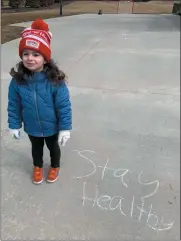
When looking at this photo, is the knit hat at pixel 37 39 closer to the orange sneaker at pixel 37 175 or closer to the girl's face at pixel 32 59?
the girl's face at pixel 32 59

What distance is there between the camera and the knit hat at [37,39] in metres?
2.00

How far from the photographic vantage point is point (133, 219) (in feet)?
7.03

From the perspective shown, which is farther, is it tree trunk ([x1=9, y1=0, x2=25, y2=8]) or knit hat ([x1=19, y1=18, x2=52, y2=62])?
tree trunk ([x1=9, y1=0, x2=25, y2=8])

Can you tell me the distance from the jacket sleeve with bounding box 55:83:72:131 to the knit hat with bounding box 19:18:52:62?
9.5 inches

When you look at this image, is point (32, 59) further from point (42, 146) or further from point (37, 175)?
point (37, 175)

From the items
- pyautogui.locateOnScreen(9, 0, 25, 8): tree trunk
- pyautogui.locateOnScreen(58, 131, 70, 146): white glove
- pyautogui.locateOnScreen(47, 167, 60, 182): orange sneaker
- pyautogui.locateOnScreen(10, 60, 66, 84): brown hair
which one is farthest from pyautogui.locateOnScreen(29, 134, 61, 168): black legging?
pyautogui.locateOnScreen(9, 0, 25, 8): tree trunk

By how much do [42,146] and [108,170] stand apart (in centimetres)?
59

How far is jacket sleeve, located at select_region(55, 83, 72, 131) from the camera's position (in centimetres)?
214

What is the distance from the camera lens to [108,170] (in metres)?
2.65

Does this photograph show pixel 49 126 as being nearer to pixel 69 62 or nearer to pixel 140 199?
pixel 140 199

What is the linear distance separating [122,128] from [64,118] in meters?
1.32

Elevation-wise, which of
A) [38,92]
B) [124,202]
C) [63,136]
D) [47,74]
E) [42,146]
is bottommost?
[124,202]

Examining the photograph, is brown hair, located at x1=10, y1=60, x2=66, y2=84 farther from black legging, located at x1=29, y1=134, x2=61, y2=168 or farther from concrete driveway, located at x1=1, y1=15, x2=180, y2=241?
concrete driveway, located at x1=1, y1=15, x2=180, y2=241

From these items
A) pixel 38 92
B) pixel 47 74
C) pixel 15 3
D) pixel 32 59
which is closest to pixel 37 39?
pixel 32 59
